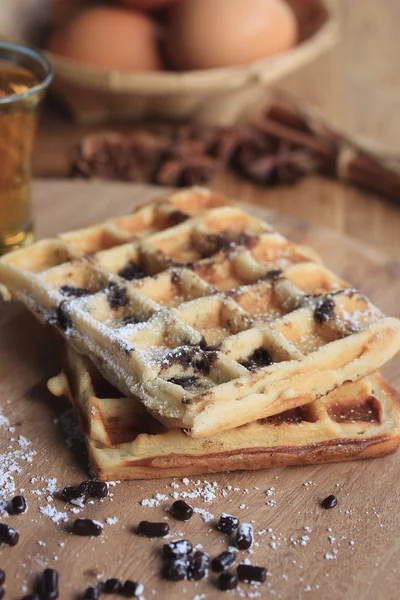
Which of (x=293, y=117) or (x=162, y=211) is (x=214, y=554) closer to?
(x=162, y=211)

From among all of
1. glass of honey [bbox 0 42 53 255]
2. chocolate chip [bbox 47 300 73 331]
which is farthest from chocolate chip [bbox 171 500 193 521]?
glass of honey [bbox 0 42 53 255]

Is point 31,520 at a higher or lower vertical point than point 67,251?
lower

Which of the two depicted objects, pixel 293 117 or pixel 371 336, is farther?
pixel 293 117

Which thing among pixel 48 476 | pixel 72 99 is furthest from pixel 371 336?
pixel 72 99

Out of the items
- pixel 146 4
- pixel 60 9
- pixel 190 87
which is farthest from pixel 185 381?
pixel 60 9

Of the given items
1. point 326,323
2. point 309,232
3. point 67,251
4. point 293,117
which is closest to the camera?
point 326,323

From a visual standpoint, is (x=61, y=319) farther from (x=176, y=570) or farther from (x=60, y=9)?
(x=60, y=9)
